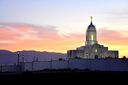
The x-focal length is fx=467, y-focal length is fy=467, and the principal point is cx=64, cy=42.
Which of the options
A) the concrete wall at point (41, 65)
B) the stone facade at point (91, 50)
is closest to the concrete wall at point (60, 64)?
the concrete wall at point (41, 65)

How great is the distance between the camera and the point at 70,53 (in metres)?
172

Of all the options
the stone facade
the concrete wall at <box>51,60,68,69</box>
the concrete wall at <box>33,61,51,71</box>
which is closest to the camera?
the concrete wall at <box>51,60,68,69</box>

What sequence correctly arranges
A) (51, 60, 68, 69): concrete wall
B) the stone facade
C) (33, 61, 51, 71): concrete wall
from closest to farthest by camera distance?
(51, 60, 68, 69): concrete wall
(33, 61, 51, 71): concrete wall
the stone facade

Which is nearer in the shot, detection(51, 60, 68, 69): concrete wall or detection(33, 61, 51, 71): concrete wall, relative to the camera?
detection(51, 60, 68, 69): concrete wall

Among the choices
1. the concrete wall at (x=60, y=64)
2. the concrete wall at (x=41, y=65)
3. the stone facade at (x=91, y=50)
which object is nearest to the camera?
the concrete wall at (x=60, y=64)

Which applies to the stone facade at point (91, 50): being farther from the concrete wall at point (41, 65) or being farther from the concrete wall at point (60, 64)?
the concrete wall at point (60, 64)

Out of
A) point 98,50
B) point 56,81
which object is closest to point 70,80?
point 56,81

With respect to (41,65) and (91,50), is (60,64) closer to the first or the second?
(41,65)

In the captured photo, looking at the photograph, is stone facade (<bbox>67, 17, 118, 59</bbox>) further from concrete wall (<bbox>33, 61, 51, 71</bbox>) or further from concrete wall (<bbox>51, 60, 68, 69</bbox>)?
concrete wall (<bbox>51, 60, 68, 69</bbox>)

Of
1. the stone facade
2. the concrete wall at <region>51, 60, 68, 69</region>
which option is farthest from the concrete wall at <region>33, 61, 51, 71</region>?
the stone facade

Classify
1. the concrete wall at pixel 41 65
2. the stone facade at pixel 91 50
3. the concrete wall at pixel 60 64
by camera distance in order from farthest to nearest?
the stone facade at pixel 91 50 → the concrete wall at pixel 41 65 → the concrete wall at pixel 60 64

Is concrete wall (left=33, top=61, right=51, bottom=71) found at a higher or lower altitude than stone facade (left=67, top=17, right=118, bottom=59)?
lower

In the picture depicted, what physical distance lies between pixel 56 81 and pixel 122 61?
58515 millimetres

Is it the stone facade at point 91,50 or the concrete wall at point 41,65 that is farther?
the stone facade at point 91,50
